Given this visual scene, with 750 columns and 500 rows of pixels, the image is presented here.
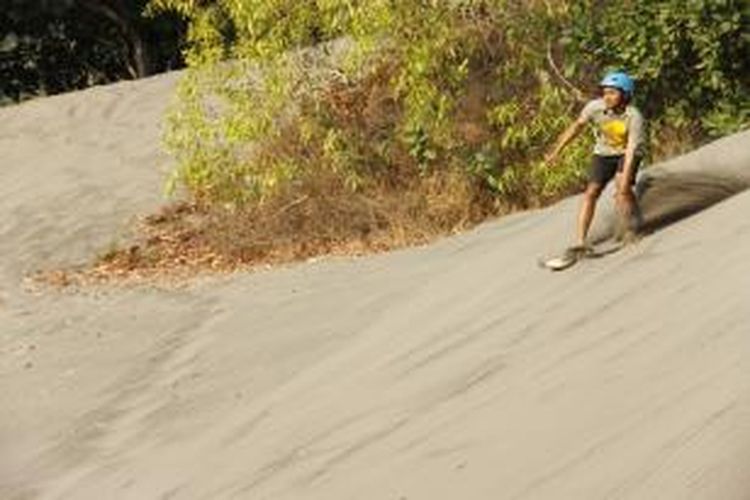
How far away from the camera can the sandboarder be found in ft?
31.8

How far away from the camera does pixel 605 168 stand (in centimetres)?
986

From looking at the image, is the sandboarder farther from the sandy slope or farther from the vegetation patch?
the vegetation patch

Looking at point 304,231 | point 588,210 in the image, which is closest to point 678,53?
point 588,210

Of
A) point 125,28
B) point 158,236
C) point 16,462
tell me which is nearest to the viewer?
point 16,462

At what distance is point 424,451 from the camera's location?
709 cm

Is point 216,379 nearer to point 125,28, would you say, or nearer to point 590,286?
point 590,286

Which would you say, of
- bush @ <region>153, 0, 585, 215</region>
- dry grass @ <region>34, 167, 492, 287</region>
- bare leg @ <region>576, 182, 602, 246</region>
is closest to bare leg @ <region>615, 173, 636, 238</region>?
bare leg @ <region>576, 182, 602, 246</region>

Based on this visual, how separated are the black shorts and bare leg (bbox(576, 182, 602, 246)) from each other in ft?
0.20

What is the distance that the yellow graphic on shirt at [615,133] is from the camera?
9750mm

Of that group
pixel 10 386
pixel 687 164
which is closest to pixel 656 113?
pixel 687 164

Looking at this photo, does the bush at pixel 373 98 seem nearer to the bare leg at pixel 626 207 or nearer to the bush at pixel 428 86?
the bush at pixel 428 86

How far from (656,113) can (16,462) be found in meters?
6.96

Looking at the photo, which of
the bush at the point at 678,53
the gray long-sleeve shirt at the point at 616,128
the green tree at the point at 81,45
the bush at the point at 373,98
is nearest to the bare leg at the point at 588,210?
the gray long-sleeve shirt at the point at 616,128

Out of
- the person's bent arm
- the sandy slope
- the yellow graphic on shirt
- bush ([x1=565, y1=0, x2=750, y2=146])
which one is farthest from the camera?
bush ([x1=565, y1=0, x2=750, y2=146])
